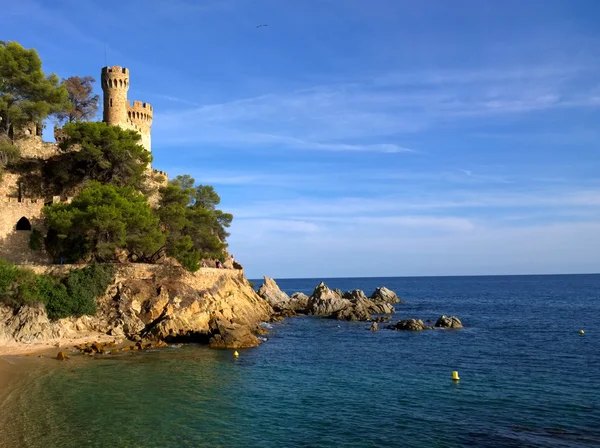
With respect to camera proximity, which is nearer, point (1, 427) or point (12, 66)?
point (1, 427)

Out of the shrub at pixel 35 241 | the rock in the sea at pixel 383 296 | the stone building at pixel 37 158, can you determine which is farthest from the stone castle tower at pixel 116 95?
the rock in the sea at pixel 383 296

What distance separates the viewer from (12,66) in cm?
4731

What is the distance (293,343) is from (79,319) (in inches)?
667

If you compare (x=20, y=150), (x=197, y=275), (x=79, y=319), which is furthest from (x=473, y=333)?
(x=20, y=150)

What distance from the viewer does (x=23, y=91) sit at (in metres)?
49.5

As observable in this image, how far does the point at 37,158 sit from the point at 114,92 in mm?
12839

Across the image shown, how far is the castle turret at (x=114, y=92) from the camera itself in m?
57.7

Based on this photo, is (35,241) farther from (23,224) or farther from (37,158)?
(37,158)

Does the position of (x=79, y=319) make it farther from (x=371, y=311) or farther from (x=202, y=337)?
(x=371, y=311)

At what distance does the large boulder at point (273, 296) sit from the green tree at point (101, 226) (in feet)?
Answer: 98.9

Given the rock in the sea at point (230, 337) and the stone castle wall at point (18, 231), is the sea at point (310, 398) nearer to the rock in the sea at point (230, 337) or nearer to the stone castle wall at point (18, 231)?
the rock in the sea at point (230, 337)

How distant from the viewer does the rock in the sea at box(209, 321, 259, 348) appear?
35938 mm

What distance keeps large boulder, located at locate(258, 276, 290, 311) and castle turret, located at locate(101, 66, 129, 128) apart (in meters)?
31.3

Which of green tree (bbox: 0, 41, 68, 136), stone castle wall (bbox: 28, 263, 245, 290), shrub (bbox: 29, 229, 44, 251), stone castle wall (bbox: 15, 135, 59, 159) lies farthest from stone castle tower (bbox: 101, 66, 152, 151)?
stone castle wall (bbox: 28, 263, 245, 290)
